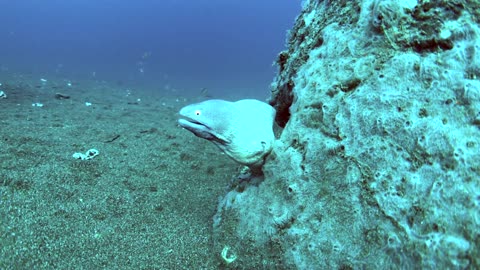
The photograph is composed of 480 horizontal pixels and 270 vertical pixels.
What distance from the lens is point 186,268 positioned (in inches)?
99.0

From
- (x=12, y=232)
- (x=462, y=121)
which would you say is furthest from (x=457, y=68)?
(x=12, y=232)

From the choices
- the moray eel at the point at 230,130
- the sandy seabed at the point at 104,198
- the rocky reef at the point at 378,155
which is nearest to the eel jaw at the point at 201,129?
the moray eel at the point at 230,130

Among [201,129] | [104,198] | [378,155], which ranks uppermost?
[378,155]

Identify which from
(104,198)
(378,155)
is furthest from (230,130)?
(104,198)

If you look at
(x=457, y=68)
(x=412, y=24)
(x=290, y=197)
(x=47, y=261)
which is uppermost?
(x=412, y=24)

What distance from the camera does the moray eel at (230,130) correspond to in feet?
8.88

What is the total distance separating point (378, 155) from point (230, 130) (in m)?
1.34

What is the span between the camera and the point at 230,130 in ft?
8.99

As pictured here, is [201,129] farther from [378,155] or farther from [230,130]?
[378,155]

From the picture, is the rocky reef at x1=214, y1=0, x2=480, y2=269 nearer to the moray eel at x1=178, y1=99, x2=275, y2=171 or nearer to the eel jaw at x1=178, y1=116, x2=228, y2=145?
the moray eel at x1=178, y1=99, x2=275, y2=171

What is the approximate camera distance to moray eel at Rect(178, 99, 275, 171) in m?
2.71

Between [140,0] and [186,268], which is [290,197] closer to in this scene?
[186,268]

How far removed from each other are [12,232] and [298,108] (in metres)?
2.80

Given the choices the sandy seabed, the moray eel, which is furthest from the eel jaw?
the sandy seabed
